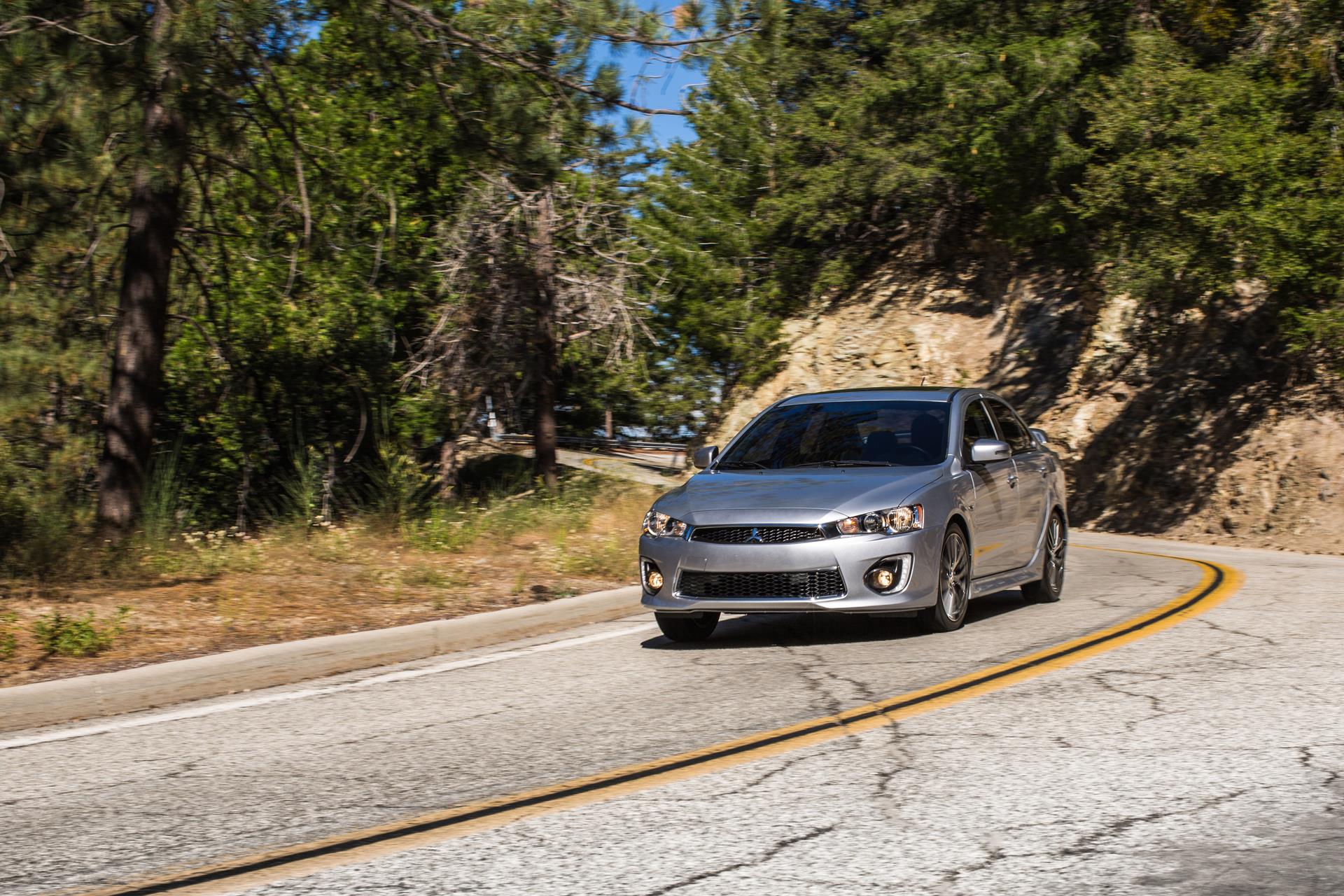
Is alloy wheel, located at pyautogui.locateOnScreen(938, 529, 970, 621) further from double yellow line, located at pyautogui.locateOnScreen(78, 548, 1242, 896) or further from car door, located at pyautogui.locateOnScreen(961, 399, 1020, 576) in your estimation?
double yellow line, located at pyautogui.locateOnScreen(78, 548, 1242, 896)

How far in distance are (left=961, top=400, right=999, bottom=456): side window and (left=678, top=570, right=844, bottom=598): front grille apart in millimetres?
1929

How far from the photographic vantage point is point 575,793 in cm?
532

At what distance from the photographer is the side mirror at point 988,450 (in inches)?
378

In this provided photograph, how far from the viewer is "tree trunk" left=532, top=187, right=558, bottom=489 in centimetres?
2148

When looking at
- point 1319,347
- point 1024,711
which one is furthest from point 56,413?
point 1319,347

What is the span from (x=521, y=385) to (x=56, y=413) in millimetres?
7370

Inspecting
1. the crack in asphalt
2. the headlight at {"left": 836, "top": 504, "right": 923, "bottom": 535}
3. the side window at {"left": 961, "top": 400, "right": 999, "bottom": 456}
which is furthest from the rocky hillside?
the crack in asphalt

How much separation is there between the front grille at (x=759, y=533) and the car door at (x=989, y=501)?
5.18 ft

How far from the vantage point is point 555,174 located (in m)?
14.7

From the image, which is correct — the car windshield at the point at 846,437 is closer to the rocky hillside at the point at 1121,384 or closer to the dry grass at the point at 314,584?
the dry grass at the point at 314,584

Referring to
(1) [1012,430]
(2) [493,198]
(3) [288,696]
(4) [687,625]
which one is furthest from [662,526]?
(2) [493,198]

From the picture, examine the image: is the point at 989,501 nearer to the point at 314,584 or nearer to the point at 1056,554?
the point at 1056,554

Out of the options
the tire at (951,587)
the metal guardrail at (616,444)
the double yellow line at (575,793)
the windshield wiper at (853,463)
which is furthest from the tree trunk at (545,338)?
the metal guardrail at (616,444)

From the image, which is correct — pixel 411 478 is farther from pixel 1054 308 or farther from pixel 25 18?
pixel 1054 308
